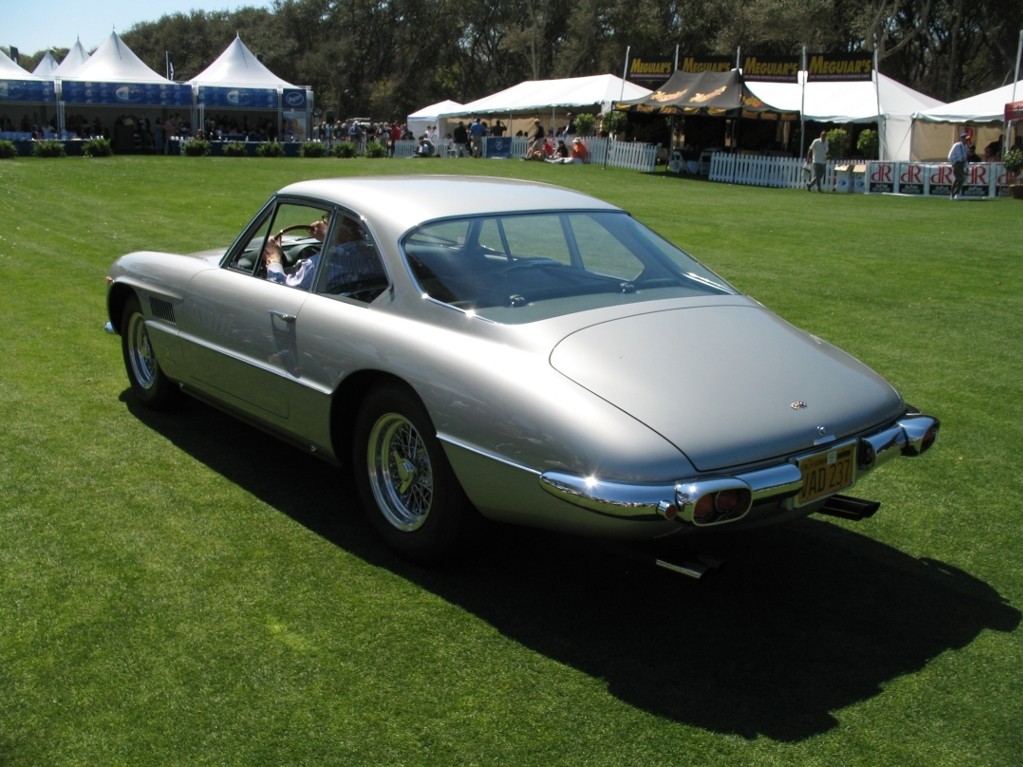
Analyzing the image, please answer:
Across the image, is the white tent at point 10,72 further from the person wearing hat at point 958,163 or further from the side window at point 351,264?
the side window at point 351,264

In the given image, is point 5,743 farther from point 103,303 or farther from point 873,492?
point 103,303

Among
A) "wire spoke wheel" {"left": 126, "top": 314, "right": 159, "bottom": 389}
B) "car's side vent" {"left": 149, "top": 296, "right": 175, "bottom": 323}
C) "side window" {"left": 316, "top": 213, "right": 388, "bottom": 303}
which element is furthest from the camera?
"wire spoke wheel" {"left": 126, "top": 314, "right": 159, "bottom": 389}

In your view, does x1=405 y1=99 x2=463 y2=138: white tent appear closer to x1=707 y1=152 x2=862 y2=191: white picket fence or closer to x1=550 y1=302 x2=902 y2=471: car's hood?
x1=707 y1=152 x2=862 y2=191: white picket fence

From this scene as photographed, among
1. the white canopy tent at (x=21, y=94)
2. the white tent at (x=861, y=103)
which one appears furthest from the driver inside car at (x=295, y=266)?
the white canopy tent at (x=21, y=94)

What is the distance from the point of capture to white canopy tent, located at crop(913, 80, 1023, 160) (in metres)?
28.3

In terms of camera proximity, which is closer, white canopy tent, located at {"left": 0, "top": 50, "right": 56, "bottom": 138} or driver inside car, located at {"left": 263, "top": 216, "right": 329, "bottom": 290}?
driver inside car, located at {"left": 263, "top": 216, "right": 329, "bottom": 290}

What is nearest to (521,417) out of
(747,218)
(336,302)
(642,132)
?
(336,302)

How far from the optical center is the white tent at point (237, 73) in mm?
38688

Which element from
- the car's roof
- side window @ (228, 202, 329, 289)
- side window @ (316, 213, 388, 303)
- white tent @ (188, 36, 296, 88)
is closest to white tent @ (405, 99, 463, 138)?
white tent @ (188, 36, 296, 88)

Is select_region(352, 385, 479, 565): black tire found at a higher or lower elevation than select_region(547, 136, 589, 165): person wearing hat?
lower

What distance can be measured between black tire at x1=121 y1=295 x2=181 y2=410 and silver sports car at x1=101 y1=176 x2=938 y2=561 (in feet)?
1.50

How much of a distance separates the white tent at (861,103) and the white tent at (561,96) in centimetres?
602

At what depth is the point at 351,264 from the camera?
4.77 m

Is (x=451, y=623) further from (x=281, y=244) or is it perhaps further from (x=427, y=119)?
(x=427, y=119)
